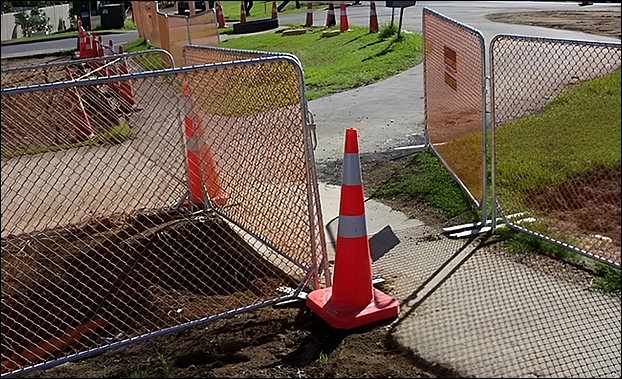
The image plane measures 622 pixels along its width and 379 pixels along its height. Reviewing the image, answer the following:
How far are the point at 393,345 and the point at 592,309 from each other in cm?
119

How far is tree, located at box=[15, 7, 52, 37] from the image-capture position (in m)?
35.4

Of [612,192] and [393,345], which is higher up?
[612,192]

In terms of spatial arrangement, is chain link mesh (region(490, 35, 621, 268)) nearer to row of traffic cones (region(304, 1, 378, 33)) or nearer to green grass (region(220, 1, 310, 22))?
row of traffic cones (region(304, 1, 378, 33))

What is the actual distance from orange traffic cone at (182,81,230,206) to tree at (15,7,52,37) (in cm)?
3293

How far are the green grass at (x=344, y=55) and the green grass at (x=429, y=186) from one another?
4531 mm

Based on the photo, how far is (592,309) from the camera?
160 inches

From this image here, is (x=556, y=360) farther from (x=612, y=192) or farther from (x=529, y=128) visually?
(x=529, y=128)

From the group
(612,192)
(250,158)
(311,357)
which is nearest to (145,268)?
(250,158)

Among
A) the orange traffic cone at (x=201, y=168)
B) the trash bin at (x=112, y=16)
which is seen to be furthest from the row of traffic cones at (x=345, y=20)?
the trash bin at (x=112, y=16)

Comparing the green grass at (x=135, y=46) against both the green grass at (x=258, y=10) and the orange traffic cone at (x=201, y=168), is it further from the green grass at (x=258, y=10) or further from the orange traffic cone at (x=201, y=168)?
the orange traffic cone at (x=201, y=168)

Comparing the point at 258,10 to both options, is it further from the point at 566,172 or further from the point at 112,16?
the point at 566,172

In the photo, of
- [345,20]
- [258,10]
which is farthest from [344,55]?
[258,10]

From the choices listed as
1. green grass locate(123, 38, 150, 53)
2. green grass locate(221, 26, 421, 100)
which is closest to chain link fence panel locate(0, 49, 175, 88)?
green grass locate(221, 26, 421, 100)

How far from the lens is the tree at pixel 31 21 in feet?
116
